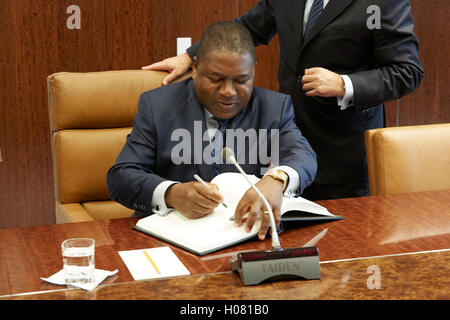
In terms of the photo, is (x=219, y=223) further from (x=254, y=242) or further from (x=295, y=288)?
(x=295, y=288)

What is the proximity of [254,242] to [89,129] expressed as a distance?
101 centimetres

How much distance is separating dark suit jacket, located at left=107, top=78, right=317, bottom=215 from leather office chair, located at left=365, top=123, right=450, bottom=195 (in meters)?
0.28

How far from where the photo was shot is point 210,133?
2.00 m

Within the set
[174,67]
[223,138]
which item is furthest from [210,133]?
[174,67]

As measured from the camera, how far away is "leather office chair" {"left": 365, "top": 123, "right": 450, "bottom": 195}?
2104 mm

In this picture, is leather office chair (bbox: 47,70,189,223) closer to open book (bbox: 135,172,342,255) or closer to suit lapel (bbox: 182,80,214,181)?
suit lapel (bbox: 182,80,214,181)

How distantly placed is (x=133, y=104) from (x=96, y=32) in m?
1.18

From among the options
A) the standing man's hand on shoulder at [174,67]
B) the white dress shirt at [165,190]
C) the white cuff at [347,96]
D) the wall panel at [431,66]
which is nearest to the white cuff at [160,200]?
the white dress shirt at [165,190]

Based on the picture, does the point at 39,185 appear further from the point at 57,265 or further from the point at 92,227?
→ the point at 57,265
